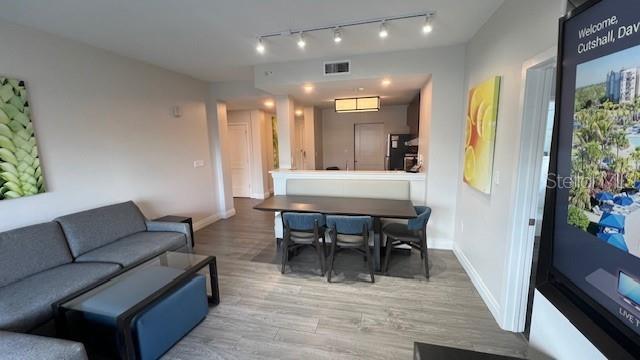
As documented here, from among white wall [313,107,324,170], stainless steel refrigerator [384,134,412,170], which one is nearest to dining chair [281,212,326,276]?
stainless steel refrigerator [384,134,412,170]

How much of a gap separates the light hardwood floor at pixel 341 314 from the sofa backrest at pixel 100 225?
1.19 m

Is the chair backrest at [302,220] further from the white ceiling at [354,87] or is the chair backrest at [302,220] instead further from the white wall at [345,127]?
the white wall at [345,127]

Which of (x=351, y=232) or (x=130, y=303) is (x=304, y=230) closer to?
(x=351, y=232)

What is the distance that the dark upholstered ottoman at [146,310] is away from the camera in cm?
176

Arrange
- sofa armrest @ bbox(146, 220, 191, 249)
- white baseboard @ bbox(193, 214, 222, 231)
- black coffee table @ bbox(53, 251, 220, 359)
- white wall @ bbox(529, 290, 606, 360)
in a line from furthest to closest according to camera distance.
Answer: white baseboard @ bbox(193, 214, 222, 231), sofa armrest @ bbox(146, 220, 191, 249), black coffee table @ bbox(53, 251, 220, 359), white wall @ bbox(529, 290, 606, 360)

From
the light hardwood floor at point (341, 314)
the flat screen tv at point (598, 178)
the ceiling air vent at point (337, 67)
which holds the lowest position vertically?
the light hardwood floor at point (341, 314)

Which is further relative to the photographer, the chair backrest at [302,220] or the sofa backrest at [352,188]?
the sofa backrest at [352,188]

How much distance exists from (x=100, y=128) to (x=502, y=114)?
4.31 m

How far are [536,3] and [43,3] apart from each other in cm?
373

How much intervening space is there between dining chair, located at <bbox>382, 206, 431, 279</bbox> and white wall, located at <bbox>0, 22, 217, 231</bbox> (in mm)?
3407

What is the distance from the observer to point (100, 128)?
3.16 metres

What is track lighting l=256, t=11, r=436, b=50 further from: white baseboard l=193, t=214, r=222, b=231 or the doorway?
white baseboard l=193, t=214, r=222, b=231

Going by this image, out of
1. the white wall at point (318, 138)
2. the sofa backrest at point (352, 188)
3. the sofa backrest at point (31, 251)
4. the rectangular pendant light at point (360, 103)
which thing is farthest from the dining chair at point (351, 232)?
the white wall at point (318, 138)

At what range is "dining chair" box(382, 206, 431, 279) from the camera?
2855mm
